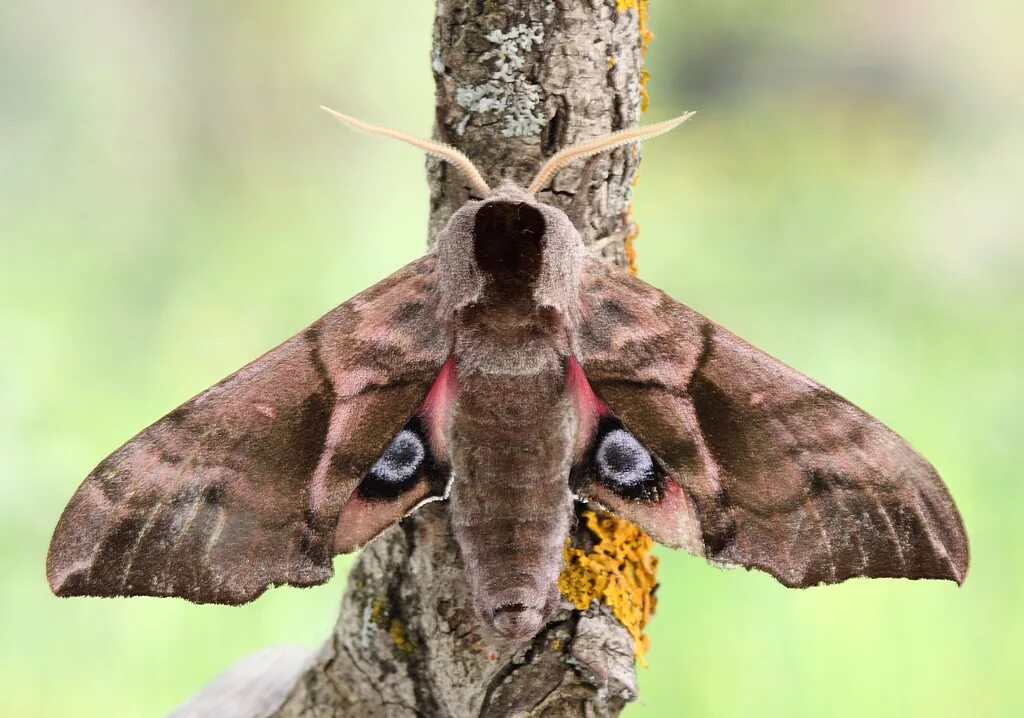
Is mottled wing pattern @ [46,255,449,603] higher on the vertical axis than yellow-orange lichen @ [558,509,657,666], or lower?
higher

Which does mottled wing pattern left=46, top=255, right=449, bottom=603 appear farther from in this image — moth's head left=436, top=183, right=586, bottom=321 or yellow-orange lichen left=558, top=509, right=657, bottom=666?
yellow-orange lichen left=558, top=509, right=657, bottom=666

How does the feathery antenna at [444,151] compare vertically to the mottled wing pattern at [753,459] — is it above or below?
above

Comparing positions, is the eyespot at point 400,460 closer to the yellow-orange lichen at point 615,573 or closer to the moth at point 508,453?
the moth at point 508,453

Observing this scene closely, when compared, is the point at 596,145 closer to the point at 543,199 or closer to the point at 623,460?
the point at 543,199

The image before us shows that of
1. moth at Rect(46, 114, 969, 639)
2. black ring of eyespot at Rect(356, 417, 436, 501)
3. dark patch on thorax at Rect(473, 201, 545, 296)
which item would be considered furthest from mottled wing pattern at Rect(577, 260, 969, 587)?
black ring of eyespot at Rect(356, 417, 436, 501)

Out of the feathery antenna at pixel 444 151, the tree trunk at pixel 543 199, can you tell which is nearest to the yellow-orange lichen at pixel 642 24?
the tree trunk at pixel 543 199

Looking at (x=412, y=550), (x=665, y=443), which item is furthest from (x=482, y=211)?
(x=412, y=550)
